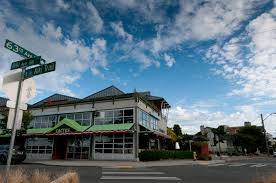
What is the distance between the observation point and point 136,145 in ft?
83.5

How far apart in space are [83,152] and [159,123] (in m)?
12.0

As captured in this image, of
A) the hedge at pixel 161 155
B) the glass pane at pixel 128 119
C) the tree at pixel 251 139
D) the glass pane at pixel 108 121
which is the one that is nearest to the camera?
the hedge at pixel 161 155

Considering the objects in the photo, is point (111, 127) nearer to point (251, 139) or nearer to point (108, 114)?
point (108, 114)

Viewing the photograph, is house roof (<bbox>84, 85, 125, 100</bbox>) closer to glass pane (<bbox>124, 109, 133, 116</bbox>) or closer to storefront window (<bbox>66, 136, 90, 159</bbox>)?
glass pane (<bbox>124, 109, 133, 116</bbox>)

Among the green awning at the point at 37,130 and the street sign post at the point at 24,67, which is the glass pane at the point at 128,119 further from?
the street sign post at the point at 24,67

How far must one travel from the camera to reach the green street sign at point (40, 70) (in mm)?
6620

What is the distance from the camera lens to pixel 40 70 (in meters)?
6.68

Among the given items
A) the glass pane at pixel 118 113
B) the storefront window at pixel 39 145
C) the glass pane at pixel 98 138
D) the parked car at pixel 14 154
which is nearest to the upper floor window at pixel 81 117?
the glass pane at pixel 98 138

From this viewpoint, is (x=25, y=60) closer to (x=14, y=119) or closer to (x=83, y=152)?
(x=14, y=119)

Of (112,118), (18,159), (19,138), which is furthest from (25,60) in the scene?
(19,138)

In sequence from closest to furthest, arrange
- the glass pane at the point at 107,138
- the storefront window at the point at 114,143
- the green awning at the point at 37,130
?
→ the storefront window at the point at 114,143 → the glass pane at the point at 107,138 → the green awning at the point at 37,130

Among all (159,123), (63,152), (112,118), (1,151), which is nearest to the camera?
(1,151)

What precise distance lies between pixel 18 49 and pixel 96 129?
20.7m

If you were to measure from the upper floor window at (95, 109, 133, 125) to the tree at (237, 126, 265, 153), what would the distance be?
60304mm
